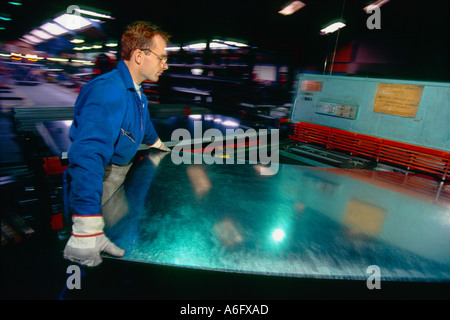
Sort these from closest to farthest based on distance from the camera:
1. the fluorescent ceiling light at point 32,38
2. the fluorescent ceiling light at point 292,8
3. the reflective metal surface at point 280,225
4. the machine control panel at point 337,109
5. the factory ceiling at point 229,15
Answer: the reflective metal surface at point 280,225, the machine control panel at point 337,109, the factory ceiling at point 229,15, the fluorescent ceiling light at point 32,38, the fluorescent ceiling light at point 292,8

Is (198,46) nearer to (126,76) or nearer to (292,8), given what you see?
(292,8)

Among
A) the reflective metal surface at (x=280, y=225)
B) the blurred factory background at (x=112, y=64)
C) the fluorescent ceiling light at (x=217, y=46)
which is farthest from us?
the fluorescent ceiling light at (x=217, y=46)

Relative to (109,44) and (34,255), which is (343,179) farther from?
(109,44)

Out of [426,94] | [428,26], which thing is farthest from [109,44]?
[428,26]

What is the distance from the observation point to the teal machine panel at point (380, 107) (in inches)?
59.4

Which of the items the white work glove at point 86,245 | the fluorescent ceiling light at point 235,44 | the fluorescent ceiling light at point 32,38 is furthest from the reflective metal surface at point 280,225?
the fluorescent ceiling light at point 235,44

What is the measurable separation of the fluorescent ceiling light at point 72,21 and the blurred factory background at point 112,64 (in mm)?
10

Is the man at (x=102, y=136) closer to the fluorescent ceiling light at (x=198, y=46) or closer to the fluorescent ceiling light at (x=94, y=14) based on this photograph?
the fluorescent ceiling light at (x=94, y=14)

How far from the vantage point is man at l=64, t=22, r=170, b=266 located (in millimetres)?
687

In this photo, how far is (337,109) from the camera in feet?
6.56

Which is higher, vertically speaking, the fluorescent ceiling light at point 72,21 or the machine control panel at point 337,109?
the fluorescent ceiling light at point 72,21

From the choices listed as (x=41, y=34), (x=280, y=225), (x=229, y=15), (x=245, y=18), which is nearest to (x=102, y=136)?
(x=280, y=225)

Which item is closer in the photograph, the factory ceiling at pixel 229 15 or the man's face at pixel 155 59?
the man's face at pixel 155 59

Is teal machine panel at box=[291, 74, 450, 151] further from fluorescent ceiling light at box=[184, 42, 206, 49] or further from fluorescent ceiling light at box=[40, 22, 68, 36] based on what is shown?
fluorescent ceiling light at box=[184, 42, 206, 49]
